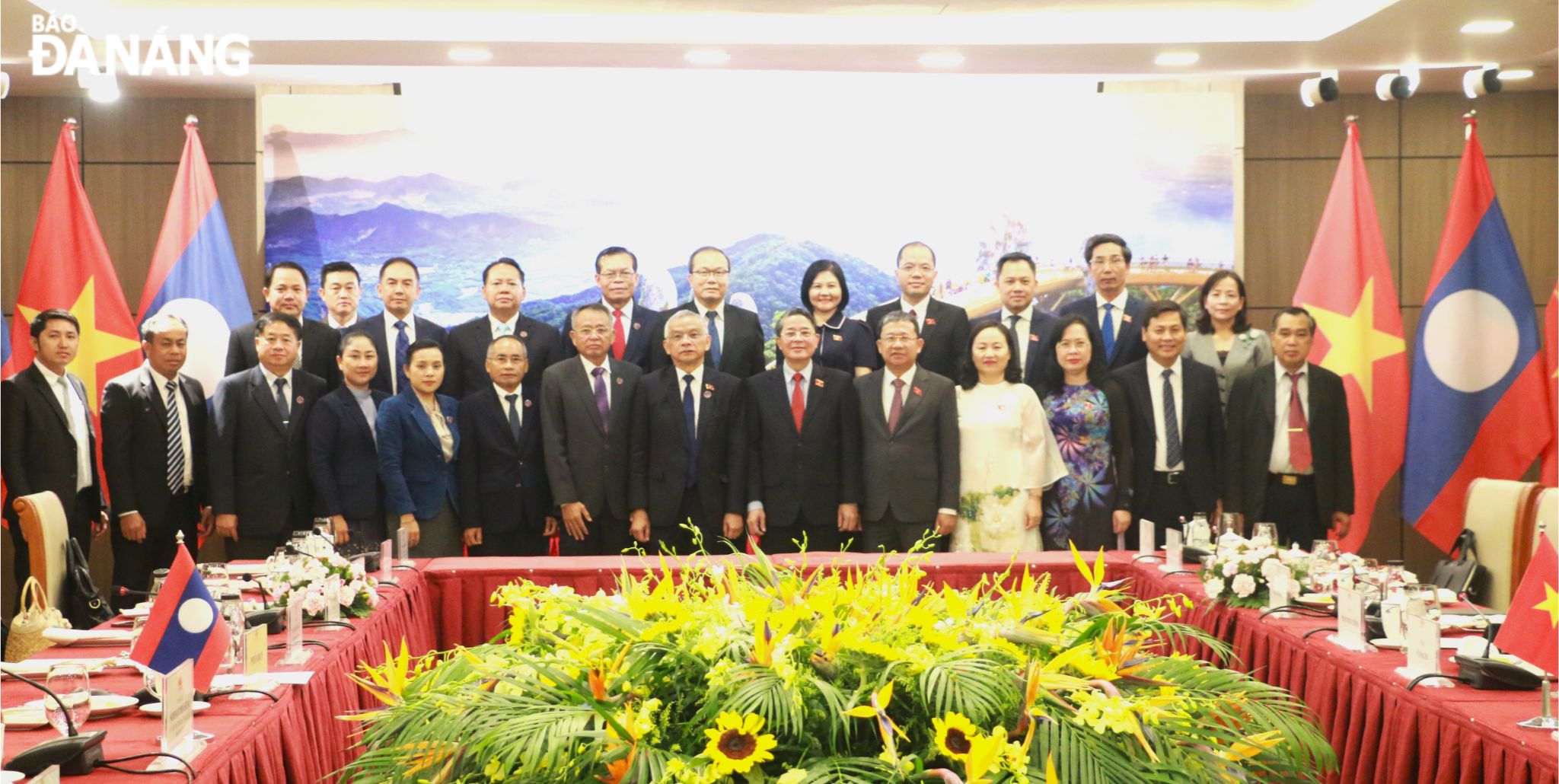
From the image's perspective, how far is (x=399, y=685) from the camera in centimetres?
142

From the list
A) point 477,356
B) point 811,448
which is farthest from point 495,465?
point 811,448

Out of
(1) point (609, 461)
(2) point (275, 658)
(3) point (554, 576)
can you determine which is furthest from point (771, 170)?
(2) point (275, 658)

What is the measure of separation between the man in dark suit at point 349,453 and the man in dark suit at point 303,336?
19.4 inches

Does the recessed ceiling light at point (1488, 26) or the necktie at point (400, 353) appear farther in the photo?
the necktie at point (400, 353)

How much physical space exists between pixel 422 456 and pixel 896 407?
1.99 m

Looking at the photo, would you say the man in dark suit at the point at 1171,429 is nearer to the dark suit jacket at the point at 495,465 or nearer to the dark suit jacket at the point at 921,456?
the dark suit jacket at the point at 921,456

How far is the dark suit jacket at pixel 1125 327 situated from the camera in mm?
6109

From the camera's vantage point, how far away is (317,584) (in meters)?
3.39

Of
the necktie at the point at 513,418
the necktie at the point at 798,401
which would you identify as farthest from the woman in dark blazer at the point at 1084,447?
the necktie at the point at 513,418

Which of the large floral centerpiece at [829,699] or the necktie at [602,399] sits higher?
the necktie at [602,399]

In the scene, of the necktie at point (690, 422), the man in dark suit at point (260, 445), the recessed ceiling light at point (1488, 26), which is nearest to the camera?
the man in dark suit at point (260, 445)

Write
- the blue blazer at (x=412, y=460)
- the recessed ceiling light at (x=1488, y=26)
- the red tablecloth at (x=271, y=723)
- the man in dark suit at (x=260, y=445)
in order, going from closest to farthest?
1. the red tablecloth at (x=271, y=723)
2. the blue blazer at (x=412, y=460)
3. the man in dark suit at (x=260, y=445)
4. the recessed ceiling light at (x=1488, y=26)

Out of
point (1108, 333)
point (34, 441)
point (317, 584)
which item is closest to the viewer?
point (317, 584)

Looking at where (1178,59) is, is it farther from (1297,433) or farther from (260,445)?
(260,445)
